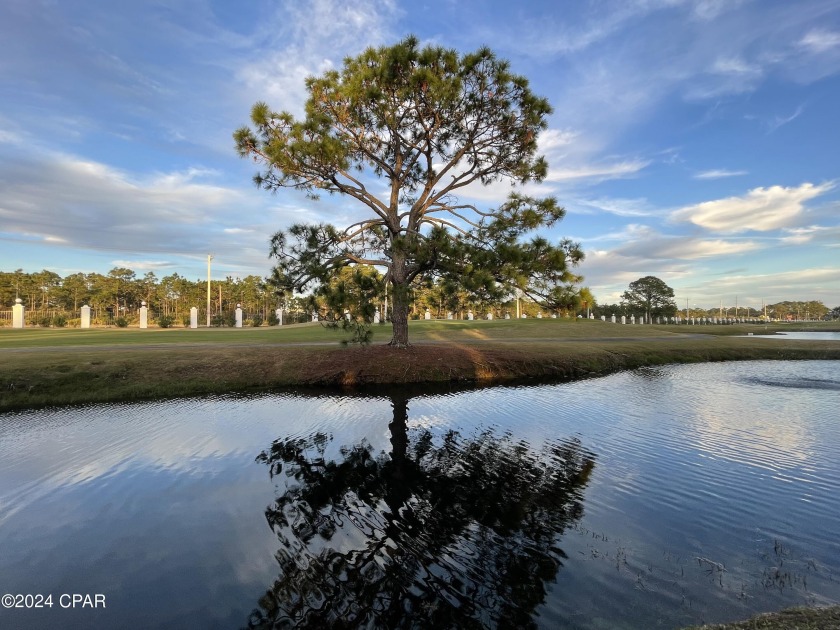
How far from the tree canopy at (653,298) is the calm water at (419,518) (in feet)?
333

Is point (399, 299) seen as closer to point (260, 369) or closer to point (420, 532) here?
point (260, 369)

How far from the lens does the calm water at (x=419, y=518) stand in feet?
16.0

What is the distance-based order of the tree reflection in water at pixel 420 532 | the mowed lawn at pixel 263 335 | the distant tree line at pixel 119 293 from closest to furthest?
the tree reflection in water at pixel 420 532
the mowed lawn at pixel 263 335
the distant tree line at pixel 119 293

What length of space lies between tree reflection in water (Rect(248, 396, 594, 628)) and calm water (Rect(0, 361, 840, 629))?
0.03 metres

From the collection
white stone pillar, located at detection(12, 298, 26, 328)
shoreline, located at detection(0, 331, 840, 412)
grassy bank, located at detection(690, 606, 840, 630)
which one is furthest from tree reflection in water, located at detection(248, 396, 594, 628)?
white stone pillar, located at detection(12, 298, 26, 328)

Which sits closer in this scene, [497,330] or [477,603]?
[477,603]

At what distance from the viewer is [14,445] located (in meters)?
10.6

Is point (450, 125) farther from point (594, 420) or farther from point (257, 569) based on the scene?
point (257, 569)

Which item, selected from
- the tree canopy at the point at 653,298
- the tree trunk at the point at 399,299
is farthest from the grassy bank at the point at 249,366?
the tree canopy at the point at 653,298

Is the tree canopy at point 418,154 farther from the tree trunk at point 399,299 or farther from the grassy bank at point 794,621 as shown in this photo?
the grassy bank at point 794,621

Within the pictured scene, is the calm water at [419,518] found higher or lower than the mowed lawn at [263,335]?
lower

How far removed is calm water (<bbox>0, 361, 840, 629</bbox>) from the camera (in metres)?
4.87

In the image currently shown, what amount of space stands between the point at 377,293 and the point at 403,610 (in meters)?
14.0

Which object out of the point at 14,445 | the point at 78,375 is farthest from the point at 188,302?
the point at 14,445
